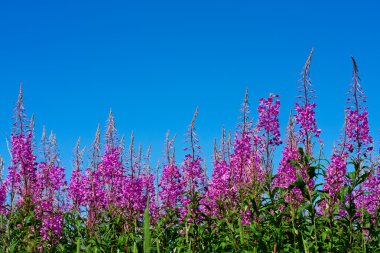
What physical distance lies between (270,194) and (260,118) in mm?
1559

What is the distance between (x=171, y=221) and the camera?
28.4 ft

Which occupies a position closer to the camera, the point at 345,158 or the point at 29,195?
the point at 345,158

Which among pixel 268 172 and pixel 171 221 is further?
pixel 171 221

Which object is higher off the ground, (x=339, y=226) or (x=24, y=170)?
(x=24, y=170)

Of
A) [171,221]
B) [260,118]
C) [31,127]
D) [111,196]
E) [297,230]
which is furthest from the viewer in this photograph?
[111,196]

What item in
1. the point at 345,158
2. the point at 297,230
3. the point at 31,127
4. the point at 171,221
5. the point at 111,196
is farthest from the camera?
the point at 111,196

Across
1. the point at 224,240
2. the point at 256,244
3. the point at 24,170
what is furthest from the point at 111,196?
the point at 256,244

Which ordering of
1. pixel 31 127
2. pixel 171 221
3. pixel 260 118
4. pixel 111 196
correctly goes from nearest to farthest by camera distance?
pixel 260 118, pixel 171 221, pixel 31 127, pixel 111 196

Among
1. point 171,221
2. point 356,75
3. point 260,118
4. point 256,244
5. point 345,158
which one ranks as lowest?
point 256,244

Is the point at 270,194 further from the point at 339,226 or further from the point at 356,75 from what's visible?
the point at 356,75

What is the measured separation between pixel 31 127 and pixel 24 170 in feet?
2.98

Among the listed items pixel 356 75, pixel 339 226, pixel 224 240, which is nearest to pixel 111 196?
pixel 224 240

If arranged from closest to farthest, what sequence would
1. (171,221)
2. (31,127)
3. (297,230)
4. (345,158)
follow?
1. (297,230)
2. (345,158)
3. (171,221)
4. (31,127)

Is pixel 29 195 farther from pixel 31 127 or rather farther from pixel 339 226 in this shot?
pixel 339 226
